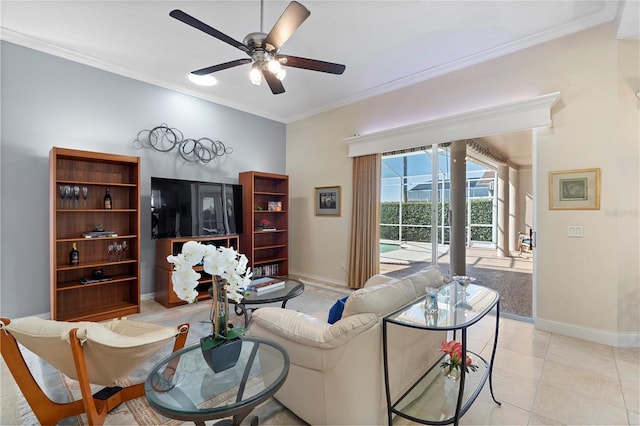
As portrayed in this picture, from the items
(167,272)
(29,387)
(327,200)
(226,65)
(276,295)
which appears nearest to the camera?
(29,387)

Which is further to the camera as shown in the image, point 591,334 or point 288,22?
point 591,334

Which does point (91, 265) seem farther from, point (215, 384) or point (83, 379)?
point (215, 384)

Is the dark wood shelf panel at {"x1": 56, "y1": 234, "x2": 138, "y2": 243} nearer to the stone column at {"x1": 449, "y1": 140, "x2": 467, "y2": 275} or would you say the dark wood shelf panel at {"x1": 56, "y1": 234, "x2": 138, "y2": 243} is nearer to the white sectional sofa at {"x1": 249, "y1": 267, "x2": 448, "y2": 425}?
the white sectional sofa at {"x1": 249, "y1": 267, "x2": 448, "y2": 425}

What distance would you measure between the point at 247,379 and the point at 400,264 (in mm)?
3709

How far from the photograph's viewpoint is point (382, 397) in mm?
1664

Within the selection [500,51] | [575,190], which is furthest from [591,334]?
[500,51]

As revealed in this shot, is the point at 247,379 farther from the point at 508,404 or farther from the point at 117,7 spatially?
the point at 117,7

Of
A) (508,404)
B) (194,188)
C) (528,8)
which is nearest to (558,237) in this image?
(508,404)

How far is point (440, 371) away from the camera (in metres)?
2.11

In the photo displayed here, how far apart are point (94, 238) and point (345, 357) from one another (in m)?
3.37

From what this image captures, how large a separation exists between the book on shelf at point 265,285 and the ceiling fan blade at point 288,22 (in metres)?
2.22

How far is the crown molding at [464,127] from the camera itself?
10.2 feet

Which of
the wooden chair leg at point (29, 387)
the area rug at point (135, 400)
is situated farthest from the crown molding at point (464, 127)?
the wooden chair leg at point (29, 387)

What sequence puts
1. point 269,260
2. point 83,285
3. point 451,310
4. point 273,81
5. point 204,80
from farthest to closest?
point 269,260 < point 204,80 < point 83,285 < point 273,81 < point 451,310
